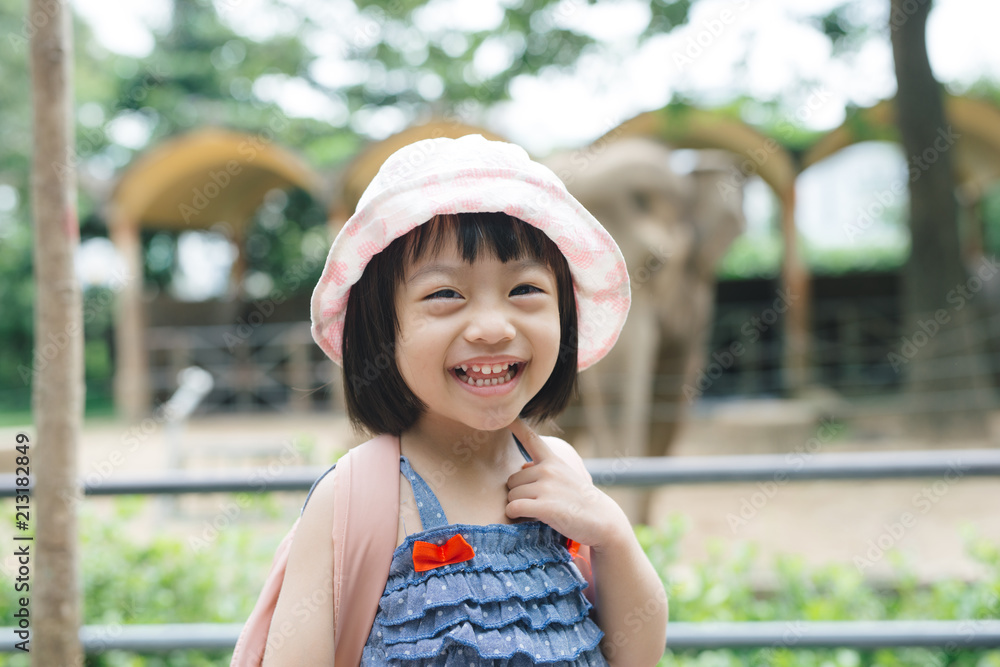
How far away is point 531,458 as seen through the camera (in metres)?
1.26

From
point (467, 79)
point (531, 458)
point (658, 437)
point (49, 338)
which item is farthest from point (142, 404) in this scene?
point (531, 458)

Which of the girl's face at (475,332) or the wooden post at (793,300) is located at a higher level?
the wooden post at (793,300)

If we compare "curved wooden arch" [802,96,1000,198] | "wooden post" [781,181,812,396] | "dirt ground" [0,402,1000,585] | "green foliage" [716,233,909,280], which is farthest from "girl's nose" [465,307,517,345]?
"green foliage" [716,233,909,280]

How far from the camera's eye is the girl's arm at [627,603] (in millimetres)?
1183

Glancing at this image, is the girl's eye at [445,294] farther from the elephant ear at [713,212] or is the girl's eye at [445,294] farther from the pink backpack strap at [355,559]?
the elephant ear at [713,212]

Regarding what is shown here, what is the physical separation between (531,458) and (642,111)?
6.87m

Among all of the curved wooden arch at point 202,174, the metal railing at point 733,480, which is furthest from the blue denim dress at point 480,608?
the curved wooden arch at point 202,174

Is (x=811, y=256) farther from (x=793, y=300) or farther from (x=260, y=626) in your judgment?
(x=260, y=626)

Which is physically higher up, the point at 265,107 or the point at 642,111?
the point at 265,107

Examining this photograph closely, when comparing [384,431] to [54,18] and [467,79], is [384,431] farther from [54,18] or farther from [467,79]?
[467,79]

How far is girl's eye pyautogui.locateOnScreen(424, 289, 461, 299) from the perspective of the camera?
1096 mm

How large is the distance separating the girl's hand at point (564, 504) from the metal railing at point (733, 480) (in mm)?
727

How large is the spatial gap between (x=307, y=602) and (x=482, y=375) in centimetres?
36

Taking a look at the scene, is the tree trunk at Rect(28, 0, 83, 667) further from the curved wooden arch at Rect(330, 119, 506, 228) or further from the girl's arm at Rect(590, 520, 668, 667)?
the curved wooden arch at Rect(330, 119, 506, 228)
